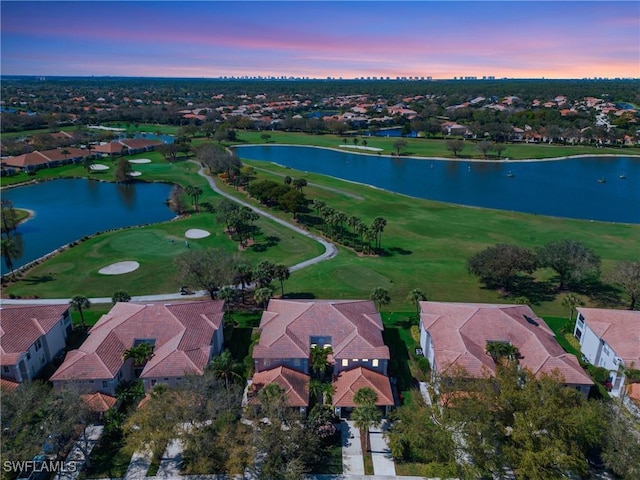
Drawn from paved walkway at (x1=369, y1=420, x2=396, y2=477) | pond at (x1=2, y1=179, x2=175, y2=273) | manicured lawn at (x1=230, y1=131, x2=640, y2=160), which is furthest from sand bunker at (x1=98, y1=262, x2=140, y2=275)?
manicured lawn at (x1=230, y1=131, x2=640, y2=160)

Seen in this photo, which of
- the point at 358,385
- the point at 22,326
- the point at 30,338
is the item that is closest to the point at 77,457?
the point at 30,338

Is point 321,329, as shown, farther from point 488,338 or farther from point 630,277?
point 630,277

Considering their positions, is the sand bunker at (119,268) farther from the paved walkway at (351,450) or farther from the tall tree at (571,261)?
the tall tree at (571,261)

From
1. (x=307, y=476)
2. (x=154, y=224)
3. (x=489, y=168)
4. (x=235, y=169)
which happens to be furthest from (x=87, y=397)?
(x=489, y=168)

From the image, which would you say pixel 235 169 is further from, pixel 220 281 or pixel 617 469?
pixel 617 469

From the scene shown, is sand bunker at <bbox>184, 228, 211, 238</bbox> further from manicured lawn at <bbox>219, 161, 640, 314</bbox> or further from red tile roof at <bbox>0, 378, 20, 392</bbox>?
red tile roof at <bbox>0, 378, 20, 392</bbox>

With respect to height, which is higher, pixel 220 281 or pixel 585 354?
pixel 220 281
